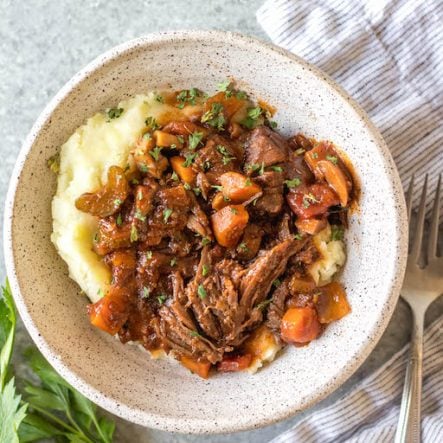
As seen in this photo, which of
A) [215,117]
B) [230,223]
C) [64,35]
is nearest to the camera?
[230,223]

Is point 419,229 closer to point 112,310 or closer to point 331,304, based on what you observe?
point 331,304

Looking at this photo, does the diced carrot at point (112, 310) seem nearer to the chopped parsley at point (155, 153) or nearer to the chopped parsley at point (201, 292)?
the chopped parsley at point (201, 292)

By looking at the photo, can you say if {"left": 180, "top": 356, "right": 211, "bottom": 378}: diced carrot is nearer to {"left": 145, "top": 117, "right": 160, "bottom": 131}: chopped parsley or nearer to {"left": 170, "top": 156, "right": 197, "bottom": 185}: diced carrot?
{"left": 170, "top": 156, "right": 197, "bottom": 185}: diced carrot

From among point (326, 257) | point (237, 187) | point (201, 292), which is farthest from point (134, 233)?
point (326, 257)

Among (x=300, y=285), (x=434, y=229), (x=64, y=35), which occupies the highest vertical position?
(x=64, y=35)

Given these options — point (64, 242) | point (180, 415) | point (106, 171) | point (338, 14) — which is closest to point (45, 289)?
point (64, 242)

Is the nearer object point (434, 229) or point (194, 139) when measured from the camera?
point (194, 139)

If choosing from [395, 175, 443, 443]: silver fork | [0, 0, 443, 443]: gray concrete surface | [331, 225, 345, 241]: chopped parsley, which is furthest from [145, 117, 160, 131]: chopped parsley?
[395, 175, 443, 443]: silver fork

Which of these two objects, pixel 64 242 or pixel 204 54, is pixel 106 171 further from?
pixel 204 54
